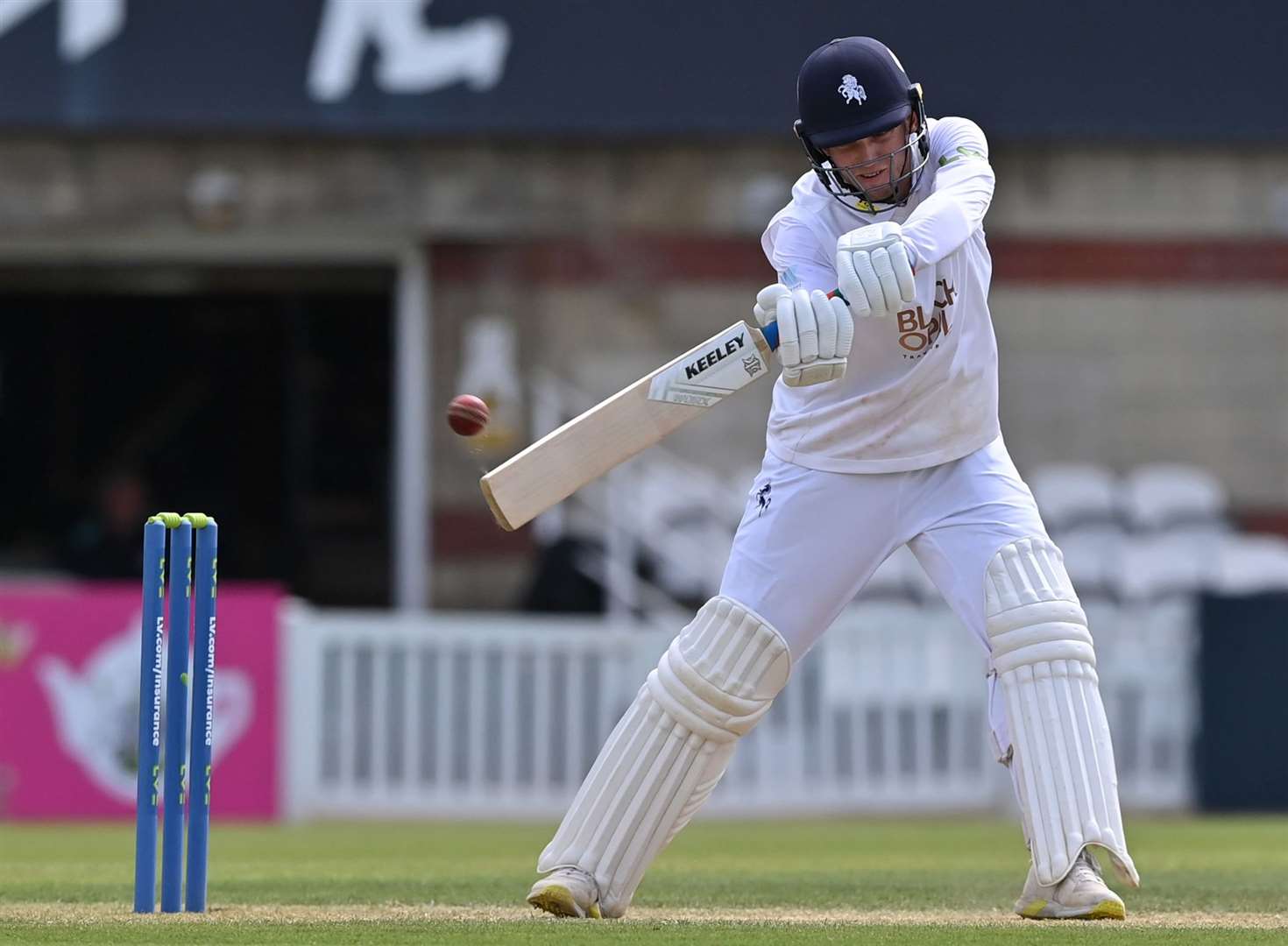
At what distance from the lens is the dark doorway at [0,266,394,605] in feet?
48.2

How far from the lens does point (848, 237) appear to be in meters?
4.00

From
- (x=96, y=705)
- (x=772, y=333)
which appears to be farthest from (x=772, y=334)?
(x=96, y=705)

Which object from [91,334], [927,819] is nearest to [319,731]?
[927,819]

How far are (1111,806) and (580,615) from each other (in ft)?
22.3

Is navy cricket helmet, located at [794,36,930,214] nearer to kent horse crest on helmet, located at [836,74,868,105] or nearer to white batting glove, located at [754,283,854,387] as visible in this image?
kent horse crest on helmet, located at [836,74,868,105]

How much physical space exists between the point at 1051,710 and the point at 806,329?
0.84 metres

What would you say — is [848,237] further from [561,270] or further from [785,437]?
[561,270]

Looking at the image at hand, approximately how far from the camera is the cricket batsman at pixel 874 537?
416cm

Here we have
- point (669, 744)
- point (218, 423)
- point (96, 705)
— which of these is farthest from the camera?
point (218, 423)

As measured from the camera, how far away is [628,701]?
9.75 m

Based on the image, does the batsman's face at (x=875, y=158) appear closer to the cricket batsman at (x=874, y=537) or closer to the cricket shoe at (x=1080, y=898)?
the cricket batsman at (x=874, y=537)

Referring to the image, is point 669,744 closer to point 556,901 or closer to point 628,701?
point 556,901

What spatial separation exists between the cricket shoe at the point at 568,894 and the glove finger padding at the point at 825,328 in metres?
1.08

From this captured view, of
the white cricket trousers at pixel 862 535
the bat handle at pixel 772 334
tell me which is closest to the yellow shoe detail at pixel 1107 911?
the white cricket trousers at pixel 862 535
